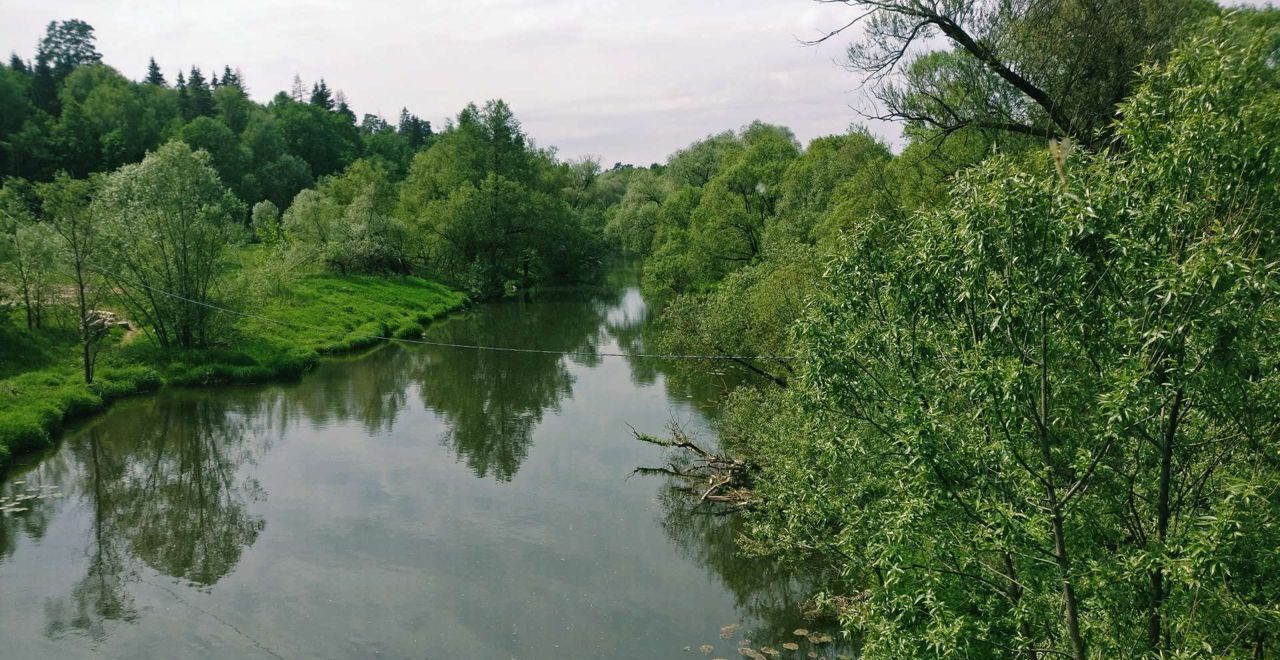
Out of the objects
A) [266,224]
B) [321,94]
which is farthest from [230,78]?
[266,224]

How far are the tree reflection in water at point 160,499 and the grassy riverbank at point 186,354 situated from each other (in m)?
1.49

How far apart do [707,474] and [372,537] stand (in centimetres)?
953

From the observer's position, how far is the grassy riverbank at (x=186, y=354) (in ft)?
88.2

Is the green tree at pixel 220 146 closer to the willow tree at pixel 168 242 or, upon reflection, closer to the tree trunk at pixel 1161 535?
Result: the willow tree at pixel 168 242

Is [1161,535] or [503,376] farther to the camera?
[503,376]

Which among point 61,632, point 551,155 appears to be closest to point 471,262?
point 551,155

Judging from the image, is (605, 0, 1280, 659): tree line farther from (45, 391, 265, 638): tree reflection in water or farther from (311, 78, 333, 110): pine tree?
(311, 78, 333, 110): pine tree

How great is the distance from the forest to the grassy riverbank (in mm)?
164

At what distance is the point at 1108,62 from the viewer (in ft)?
49.4

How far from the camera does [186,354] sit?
35188 millimetres

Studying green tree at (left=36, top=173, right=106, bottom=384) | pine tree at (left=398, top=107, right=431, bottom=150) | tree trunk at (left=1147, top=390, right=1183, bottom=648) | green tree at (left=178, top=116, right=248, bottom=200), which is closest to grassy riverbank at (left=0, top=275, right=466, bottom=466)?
green tree at (left=36, top=173, right=106, bottom=384)

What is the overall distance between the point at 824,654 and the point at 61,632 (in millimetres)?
14907

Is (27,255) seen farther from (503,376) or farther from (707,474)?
(707,474)

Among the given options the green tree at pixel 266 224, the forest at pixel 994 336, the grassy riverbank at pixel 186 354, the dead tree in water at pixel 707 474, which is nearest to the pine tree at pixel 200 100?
the green tree at pixel 266 224
